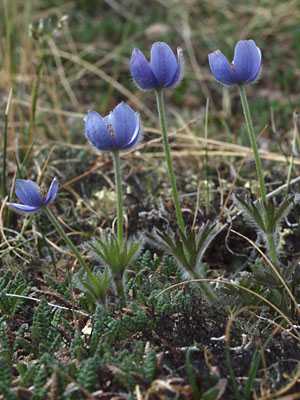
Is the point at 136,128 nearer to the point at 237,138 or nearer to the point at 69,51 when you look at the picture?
the point at 237,138

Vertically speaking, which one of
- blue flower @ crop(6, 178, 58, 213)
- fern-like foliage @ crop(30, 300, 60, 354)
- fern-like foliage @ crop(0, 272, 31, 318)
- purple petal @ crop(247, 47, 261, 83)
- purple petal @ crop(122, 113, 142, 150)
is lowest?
fern-like foliage @ crop(30, 300, 60, 354)

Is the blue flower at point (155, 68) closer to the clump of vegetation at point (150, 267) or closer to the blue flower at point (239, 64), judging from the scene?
the clump of vegetation at point (150, 267)

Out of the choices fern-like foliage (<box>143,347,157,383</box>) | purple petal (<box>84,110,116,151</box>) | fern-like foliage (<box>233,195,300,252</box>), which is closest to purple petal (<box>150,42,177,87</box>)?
purple petal (<box>84,110,116,151</box>)

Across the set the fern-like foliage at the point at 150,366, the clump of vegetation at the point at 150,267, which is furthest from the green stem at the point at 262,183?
the fern-like foliage at the point at 150,366

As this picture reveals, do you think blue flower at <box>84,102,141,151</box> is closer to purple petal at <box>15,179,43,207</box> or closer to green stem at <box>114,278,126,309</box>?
purple petal at <box>15,179,43,207</box>

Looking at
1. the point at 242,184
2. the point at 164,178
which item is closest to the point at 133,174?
the point at 164,178

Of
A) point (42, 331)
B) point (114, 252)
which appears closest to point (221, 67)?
point (114, 252)
